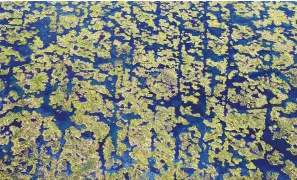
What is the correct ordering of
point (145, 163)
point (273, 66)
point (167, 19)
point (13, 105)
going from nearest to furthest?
1. point (145, 163)
2. point (13, 105)
3. point (273, 66)
4. point (167, 19)

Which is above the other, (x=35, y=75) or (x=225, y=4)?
(x=225, y=4)

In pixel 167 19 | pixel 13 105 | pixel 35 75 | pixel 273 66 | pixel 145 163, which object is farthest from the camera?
pixel 167 19

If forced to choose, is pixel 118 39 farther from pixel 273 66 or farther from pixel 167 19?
pixel 273 66

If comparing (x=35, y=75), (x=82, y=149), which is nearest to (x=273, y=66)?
(x=82, y=149)

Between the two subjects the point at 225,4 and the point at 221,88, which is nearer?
the point at 221,88

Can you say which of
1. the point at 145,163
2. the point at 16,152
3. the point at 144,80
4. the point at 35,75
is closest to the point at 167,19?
the point at 144,80

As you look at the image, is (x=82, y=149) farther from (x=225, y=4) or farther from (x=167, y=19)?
(x=225, y=4)
